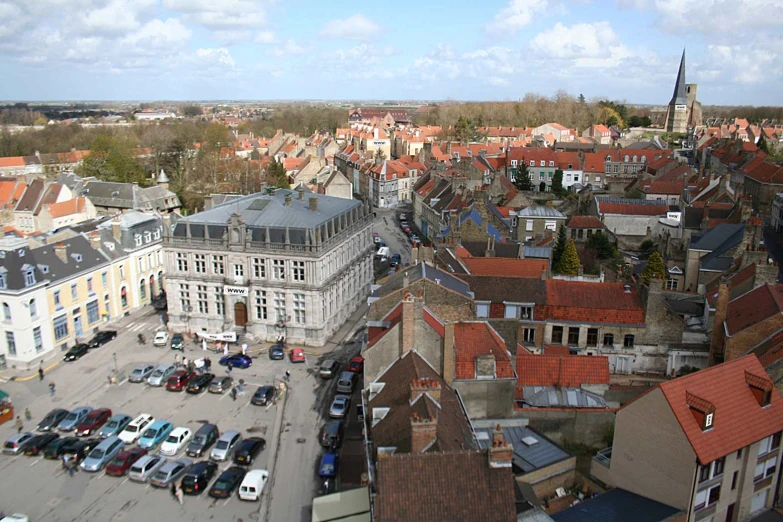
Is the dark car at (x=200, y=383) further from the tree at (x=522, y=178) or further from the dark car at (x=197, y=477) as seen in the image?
the tree at (x=522, y=178)

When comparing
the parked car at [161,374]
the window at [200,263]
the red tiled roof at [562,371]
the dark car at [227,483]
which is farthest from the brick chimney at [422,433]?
the window at [200,263]

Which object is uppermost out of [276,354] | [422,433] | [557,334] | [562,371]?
[422,433]

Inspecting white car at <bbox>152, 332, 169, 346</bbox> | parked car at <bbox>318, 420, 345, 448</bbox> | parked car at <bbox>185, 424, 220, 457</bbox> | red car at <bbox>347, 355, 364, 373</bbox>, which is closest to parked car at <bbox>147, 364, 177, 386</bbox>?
white car at <bbox>152, 332, 169, 346</bbox>

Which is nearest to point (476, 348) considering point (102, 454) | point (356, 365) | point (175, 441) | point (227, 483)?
point (227, 483)

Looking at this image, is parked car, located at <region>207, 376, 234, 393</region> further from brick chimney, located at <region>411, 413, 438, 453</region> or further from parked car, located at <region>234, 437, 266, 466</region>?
brick chimney, located at <region>411, 413, 438, 453</region>

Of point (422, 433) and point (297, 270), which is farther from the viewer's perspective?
point (297, 270)

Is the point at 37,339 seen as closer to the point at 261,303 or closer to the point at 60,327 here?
the point at 60,327
